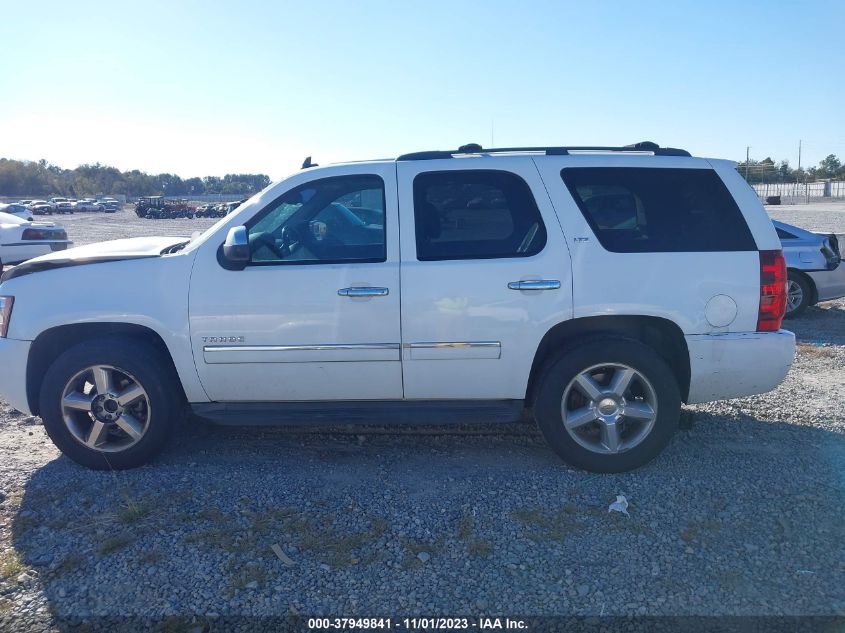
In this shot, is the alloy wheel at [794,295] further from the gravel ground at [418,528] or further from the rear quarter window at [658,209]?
the rear quarter window at [658,209]

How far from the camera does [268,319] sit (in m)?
4.27

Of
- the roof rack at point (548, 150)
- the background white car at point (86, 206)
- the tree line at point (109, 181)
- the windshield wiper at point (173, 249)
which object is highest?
the tree line at point (109, 181)

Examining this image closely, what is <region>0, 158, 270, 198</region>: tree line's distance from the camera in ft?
328

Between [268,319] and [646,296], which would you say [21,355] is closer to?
[268,319]

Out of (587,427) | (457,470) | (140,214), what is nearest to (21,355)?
(457,470)

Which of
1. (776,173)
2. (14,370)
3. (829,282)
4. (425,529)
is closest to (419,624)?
(425,529)

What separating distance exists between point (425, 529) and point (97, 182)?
131m

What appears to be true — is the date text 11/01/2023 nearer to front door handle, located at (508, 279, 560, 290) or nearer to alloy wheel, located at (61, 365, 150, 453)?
front door handle, located at (508, 279, 560, 290)

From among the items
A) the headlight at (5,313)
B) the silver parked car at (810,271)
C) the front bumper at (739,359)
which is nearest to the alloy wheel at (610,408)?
the front bumper at (739,359)

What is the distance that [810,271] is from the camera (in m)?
9.30

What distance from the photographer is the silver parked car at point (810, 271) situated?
9312 millimetres

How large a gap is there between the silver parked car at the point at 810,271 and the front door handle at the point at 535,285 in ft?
21.4

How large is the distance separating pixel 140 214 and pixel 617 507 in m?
57.8

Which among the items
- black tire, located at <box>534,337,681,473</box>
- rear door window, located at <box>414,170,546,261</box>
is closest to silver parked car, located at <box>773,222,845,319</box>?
black tire, located at <box>534,337,681,473</box>
